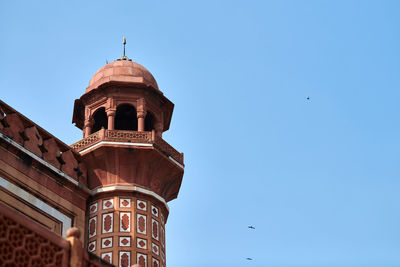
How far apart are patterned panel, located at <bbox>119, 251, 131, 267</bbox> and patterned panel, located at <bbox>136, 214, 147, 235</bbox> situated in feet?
2.48

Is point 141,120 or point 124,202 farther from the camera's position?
point 141,120

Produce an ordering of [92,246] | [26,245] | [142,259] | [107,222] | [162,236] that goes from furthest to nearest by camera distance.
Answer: [162,236] < [107,222] < [92,246] < [142,259] < [26,245]

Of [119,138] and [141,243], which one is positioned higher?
[119,138]

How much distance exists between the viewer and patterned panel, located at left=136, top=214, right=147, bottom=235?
18016 mm

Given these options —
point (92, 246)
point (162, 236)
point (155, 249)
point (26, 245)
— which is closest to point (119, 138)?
point (162, 236)

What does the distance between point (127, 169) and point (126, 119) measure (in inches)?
162

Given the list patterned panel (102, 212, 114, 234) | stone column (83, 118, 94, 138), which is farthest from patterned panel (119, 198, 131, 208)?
stone column (83, 118, 94, 138)

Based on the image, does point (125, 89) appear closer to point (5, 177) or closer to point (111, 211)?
point (111, 211)

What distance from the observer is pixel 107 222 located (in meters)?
17.9

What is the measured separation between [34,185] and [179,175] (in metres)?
4.96

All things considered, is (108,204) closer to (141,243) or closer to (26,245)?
(141,243)

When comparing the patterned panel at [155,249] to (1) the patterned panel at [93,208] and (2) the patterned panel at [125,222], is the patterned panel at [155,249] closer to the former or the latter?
(2) the patterned panel at [125,222]

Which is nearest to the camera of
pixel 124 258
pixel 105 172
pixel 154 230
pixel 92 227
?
pixel 124 258

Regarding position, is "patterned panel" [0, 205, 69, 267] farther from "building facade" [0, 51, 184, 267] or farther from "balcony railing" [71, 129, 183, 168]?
"balcony railing" [71, 129, 183, 168]
